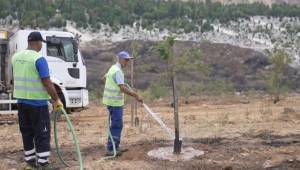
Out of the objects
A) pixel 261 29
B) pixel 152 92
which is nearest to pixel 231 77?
pixel 261 29

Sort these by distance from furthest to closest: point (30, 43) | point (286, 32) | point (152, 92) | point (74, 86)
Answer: point (286, 32)
point (152, 92)
point (74, 86)
point (30, 43)

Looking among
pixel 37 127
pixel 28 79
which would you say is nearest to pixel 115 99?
pixel 37 127

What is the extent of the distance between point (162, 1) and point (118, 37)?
414 inches

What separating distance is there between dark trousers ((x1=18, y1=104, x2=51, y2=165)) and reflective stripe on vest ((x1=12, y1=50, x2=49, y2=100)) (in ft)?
0.54

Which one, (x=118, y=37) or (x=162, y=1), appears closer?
(x=118, y=37)

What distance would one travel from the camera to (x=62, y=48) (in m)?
15.5

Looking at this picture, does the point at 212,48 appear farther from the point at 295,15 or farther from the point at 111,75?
the point at 111,75

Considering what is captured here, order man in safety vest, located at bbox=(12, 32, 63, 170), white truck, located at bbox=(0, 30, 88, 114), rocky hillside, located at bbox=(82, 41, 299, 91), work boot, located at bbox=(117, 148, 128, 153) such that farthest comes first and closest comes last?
rocky hillside, located at bbox=(82, 41, 299, 91)
white truck, located at bbox=(0, 30, 88, 114)
work boot, located at bbox=(117, 148, 128, 153)
man in safety vest, located at bbox=(12, 32, 63, 170)

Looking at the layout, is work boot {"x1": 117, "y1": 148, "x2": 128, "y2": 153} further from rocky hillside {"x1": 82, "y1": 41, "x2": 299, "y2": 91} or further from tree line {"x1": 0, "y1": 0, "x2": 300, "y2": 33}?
tree line {"x1": 0, "y1": 0, "x2": 300, "y2": 33}

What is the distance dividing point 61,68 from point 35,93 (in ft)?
27.0

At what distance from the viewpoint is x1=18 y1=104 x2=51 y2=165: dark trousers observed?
7.36m

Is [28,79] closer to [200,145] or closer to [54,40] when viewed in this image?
[200,145]

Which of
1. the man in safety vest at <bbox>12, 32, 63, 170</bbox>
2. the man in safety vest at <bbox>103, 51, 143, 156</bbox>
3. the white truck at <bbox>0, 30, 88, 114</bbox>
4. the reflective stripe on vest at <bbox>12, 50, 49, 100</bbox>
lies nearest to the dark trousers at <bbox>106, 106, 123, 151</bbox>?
the man in safety vest at <bbox>103, 51, 143, 156</bbox>

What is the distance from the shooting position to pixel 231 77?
45719mm
